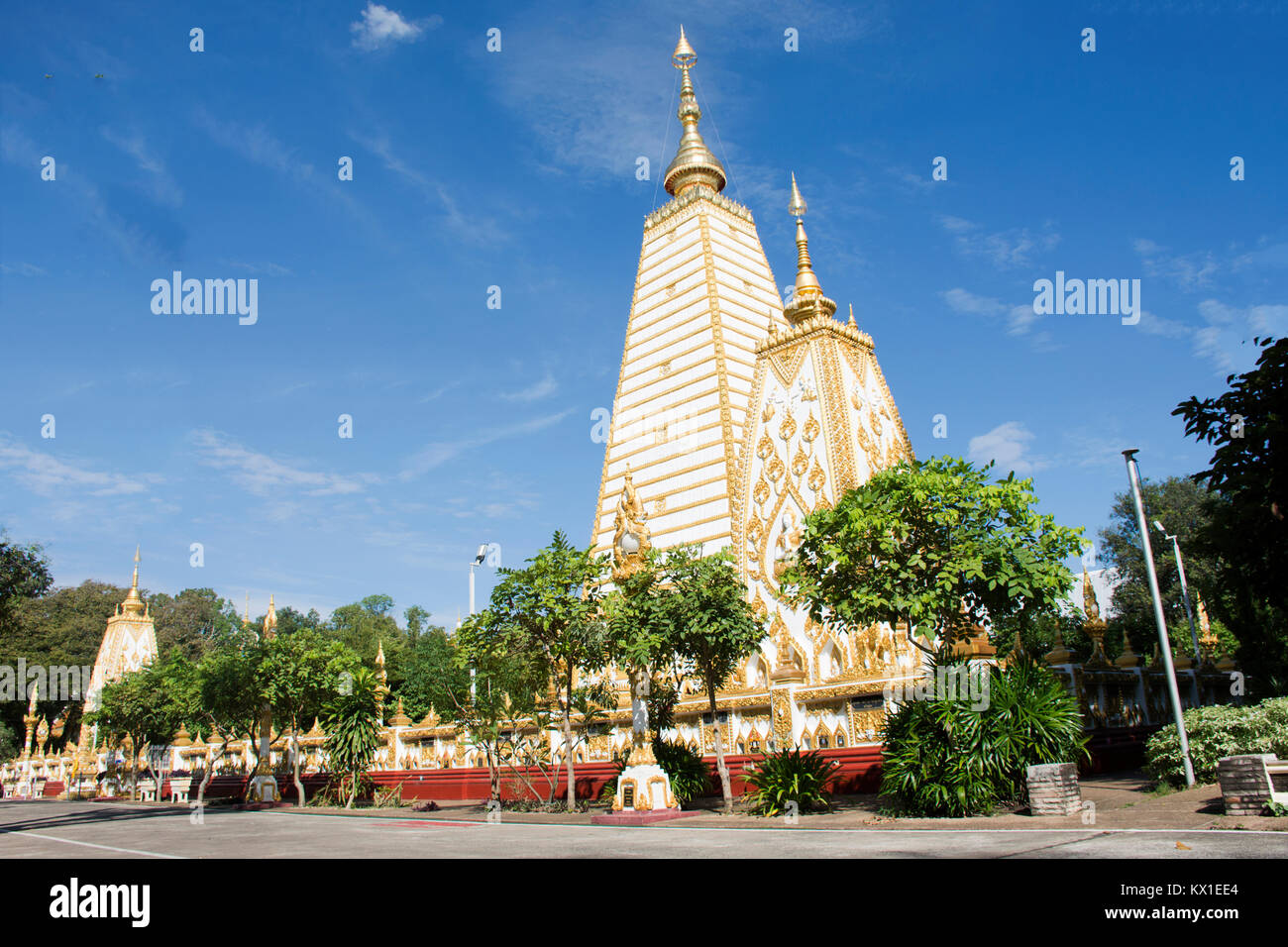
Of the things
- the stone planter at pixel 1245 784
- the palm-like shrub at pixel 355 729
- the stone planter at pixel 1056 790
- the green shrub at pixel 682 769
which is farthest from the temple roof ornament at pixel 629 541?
the palm-like shrub at pixel 355 729

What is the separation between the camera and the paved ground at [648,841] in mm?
9602

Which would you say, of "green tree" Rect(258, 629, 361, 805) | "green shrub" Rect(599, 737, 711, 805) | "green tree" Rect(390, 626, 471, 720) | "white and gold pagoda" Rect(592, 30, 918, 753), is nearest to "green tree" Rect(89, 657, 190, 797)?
"green tree" Rect(390, 626, 471, 720)

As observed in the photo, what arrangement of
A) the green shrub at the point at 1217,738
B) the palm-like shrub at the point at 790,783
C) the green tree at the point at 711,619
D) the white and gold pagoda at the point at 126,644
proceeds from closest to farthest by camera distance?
the green shrub at the point at 1217,738 → the palm-like shrub at the point at 790,783 → the green tree at the point at 711,619 → the white and gold pagoda at the point at 126,644

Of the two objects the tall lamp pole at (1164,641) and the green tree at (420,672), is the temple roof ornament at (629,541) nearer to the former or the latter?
the tall lamp pole at (1164,641)

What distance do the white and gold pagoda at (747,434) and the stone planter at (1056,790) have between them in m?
7.11

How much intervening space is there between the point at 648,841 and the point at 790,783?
19.1ft

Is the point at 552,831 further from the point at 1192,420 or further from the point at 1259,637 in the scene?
the point at 1259,637

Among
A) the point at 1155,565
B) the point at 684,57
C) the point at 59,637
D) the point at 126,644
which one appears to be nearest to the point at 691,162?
the point at 684,57

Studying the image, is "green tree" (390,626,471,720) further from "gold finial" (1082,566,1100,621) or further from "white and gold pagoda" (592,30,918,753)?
"gold finial" (1082,566,1100,621)

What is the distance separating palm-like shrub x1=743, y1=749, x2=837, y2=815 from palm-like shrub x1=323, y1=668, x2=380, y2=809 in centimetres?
1655

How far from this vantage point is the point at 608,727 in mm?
27891

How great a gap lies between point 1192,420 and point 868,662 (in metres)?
10.6

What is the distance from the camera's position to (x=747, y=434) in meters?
32.1
